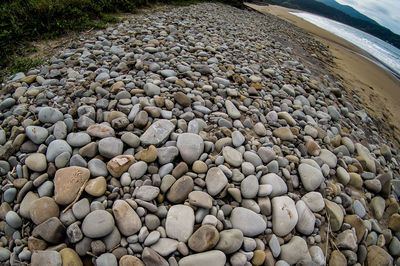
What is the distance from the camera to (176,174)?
5.65 ft

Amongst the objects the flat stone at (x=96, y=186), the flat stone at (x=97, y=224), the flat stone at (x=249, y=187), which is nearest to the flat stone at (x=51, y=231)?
the flat stone at (x=97, y=224)

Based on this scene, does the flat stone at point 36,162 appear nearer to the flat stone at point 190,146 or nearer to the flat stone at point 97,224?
the flat stone at point 97,224

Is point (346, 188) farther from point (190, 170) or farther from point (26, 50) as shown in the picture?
Result: point (26, 50)

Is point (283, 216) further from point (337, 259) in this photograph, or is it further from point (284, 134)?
point (284, 134)

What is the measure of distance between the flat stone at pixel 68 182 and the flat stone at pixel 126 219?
1.08 ft

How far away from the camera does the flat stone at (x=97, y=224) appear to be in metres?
1.34

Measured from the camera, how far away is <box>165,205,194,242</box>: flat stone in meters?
1.41

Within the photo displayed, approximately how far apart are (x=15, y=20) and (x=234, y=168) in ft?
13.9

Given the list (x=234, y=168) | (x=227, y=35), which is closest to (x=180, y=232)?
(x=234, y=168)

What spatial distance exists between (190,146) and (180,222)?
0.66 metres

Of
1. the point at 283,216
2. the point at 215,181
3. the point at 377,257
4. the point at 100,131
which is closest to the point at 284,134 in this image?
the point at 283,216

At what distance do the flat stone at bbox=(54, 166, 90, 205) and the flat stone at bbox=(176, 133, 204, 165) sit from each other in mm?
770

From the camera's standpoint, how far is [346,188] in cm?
221

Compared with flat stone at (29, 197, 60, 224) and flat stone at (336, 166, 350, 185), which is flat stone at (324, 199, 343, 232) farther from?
flat stone at (29, 197, 60, 224)
